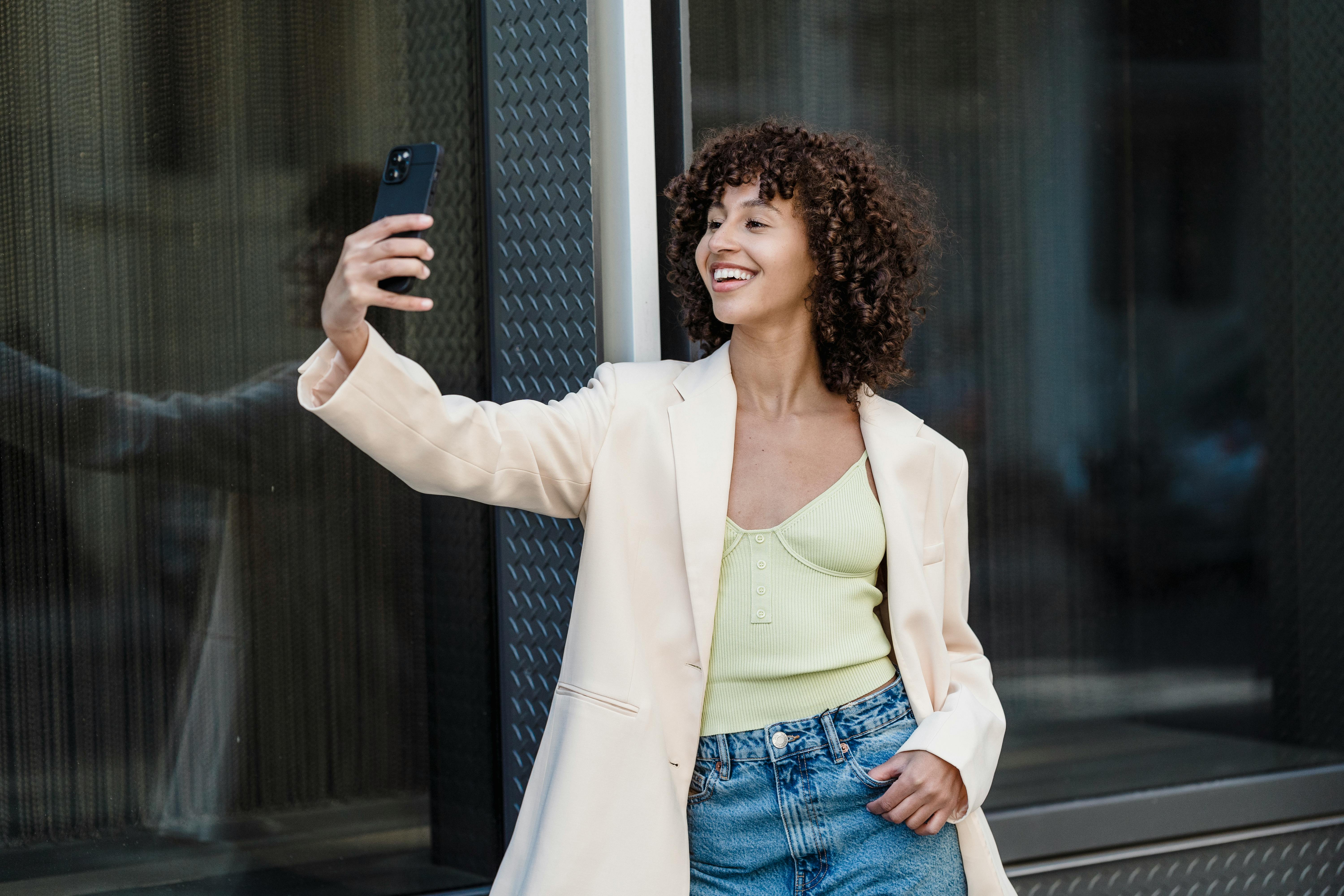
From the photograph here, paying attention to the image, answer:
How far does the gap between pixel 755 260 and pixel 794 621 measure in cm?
55

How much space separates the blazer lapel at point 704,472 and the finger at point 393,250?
1.75ft

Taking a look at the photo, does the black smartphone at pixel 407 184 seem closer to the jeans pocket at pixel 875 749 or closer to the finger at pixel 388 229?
the finger at pixel 388 229

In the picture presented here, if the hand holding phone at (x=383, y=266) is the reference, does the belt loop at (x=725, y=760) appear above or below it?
below

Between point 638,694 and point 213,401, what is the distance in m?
1.10

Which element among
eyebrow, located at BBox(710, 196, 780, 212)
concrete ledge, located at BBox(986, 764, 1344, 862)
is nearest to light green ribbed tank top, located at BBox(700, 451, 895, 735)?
eyebrow, located at BBox(710, 196, 780, 212)

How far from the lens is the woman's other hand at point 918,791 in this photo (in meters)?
1.82

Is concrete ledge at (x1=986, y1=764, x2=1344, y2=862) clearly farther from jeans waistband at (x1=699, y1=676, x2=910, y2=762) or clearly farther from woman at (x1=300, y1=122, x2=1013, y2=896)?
jeans waistband at (x1=699, y1=676, x2=910, y2=762)

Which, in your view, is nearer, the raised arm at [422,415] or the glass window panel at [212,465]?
the raised arm at [422,415]

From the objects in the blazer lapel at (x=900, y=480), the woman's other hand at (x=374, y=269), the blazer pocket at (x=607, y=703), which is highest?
the woman's other hand at (x=374, y=269)

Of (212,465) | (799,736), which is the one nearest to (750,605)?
(799,736)

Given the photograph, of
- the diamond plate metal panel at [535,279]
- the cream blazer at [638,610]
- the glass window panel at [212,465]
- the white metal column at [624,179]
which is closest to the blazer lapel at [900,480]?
the cream blazer at [638,610]

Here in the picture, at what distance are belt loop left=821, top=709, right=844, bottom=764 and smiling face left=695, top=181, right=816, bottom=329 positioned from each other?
60 centimetres

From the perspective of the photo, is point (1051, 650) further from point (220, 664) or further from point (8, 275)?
point (8, 275)

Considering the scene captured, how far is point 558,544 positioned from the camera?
8.08 ft
